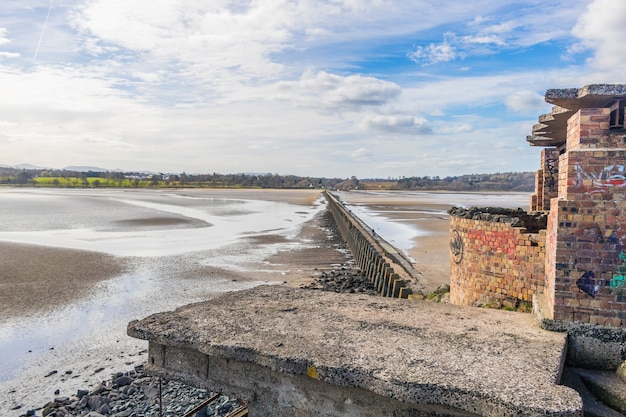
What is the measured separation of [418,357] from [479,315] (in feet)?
4.82

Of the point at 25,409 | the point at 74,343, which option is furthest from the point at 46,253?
the point at 25,409

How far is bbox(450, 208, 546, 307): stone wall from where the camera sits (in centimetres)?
553

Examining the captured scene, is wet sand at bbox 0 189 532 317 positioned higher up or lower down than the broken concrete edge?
lower down

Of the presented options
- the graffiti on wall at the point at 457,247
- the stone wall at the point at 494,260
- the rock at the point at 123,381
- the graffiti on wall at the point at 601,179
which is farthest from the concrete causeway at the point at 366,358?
the rock at the point at 123,381

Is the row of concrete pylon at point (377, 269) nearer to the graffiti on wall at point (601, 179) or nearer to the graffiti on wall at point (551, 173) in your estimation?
the graffiti on wall at point (551, 173)

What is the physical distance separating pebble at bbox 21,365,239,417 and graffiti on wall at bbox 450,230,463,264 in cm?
388

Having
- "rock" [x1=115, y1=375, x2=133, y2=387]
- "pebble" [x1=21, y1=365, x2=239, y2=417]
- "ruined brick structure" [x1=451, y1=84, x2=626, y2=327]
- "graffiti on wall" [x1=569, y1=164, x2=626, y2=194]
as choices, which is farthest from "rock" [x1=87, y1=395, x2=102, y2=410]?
"graffiti on wall" [x1=569, y1=164, x2=626, y2=194]

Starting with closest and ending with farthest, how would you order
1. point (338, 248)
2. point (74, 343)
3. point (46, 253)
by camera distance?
point (74, 343), point (46, 253), point (338, 248)

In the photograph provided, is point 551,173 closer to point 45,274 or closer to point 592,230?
point 592,230

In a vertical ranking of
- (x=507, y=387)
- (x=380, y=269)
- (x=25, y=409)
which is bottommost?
(x=25, y=409)

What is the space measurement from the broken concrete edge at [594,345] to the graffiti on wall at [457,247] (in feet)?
8.37

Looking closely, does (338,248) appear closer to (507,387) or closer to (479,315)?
(479,315)

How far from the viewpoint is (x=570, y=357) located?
4.22 metres

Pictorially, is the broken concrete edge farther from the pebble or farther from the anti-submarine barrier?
the anti-submarine barrier
